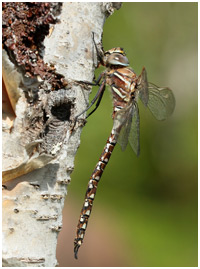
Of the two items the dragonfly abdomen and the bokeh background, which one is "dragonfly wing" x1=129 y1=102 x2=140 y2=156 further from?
the bokeh background

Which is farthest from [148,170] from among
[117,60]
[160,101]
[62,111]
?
[62,111]

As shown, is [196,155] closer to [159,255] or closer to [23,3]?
[159,255]

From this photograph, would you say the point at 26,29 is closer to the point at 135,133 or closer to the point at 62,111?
the point at 62,111

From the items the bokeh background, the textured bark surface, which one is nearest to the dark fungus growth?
the textured bark surface

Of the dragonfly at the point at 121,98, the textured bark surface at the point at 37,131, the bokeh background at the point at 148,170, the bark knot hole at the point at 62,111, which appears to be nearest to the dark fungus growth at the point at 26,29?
the textured bark surface at the point at 37,131

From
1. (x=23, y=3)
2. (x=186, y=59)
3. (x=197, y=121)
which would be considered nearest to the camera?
(x=23, y=3)

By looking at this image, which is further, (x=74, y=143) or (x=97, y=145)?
(x=97, y=145)

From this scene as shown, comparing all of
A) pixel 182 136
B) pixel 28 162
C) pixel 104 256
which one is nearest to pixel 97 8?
pixel 28 162
